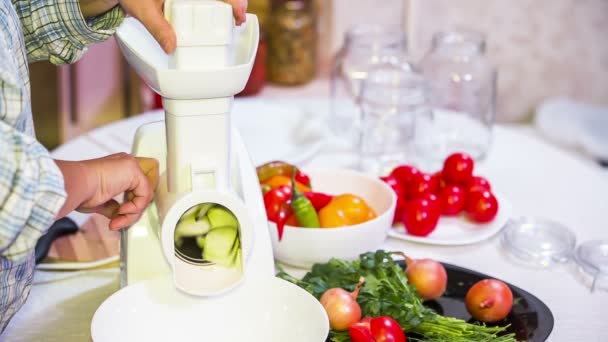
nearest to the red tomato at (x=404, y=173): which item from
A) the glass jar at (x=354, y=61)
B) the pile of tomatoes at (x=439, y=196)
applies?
the pile of tomatoes at (x=439, y=196)

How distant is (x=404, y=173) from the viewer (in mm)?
1209

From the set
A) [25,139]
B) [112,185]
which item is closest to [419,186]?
[112,185]

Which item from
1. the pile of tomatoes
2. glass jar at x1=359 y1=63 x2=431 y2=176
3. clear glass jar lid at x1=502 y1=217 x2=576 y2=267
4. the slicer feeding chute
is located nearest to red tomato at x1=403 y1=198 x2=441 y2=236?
the pile of tomatoes

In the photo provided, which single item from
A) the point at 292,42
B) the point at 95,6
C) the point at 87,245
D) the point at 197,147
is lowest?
the point at 87,245

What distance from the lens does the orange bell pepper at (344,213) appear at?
1.03m

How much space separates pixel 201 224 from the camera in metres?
0.82

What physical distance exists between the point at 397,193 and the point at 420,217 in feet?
0.28

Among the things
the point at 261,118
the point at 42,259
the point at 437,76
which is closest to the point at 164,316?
the point at 42,259

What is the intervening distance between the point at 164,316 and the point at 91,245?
31 centimetres

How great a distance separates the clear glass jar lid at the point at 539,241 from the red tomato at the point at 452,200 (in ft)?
0.24

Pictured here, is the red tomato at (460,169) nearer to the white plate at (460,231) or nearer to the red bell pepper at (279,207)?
the white plate at (460,231)

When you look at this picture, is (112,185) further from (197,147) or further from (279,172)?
(279,172)

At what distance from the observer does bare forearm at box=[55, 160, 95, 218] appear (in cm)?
76

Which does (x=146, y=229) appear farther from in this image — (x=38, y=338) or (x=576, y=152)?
(x=576, y=152)
